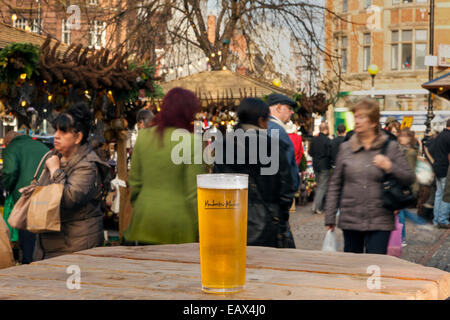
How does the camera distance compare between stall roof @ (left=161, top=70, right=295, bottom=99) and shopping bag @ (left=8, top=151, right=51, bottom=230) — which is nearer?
shopping bag @ (left=8, top=151, right=51, bottom=230)

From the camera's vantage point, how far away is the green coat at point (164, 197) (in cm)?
380

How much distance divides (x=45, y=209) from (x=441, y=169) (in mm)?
8806

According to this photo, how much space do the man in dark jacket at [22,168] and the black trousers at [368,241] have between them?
312cm

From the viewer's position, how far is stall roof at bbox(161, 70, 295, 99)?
39.1ft

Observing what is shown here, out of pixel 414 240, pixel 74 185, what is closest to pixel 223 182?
pixel 74 185

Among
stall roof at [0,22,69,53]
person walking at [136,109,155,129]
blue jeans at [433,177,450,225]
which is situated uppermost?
stall roof at [0,22,69,53]

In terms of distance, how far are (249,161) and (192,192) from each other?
19.8 inches

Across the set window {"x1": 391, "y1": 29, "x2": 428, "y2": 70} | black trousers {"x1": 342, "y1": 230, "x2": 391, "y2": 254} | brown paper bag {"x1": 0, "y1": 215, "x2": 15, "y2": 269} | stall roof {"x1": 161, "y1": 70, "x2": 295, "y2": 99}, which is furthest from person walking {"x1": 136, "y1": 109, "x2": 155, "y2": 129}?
window {"x1": 391, "y1": 29, "x2": 428, "y2": 70}

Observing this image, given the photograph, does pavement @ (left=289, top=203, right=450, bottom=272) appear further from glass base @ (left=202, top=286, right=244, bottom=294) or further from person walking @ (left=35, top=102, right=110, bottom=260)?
glass base @ (left=202, top=286, right=244, bottom=294)

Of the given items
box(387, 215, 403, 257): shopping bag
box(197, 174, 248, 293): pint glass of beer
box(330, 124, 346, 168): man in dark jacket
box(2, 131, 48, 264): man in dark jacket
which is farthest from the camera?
box(330, 124, 346, 168): man in dark jacket

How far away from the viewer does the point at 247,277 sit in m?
1.83

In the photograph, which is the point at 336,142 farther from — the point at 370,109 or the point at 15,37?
the point at 370,109

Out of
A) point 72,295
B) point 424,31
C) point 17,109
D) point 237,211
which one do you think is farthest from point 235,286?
point 424,31

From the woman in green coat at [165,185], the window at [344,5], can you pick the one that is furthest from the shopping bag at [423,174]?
the window at [344,5]
